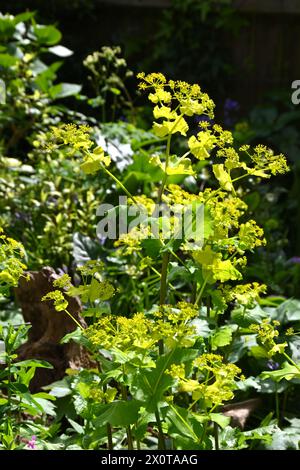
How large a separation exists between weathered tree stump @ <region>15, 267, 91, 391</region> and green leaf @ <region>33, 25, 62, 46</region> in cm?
207

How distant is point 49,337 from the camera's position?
2908 millimetres

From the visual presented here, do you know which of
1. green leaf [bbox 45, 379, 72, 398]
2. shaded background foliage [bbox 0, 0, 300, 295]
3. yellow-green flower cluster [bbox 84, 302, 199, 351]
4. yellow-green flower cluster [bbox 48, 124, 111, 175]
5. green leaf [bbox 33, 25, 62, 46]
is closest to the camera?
yellow-green flower cluster [bbox 84, 302, 199, 351]

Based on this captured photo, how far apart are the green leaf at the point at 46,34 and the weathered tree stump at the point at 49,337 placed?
6.78ft

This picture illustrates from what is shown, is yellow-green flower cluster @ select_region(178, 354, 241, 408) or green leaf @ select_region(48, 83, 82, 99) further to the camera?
green leaf @ select_region(48, 83, 82, 99)

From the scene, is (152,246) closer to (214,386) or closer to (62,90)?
(214,386)

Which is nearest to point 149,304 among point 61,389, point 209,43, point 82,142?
point 61,389

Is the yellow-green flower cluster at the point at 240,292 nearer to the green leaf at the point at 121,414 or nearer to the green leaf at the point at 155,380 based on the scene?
the green leaf at the point at 155,380

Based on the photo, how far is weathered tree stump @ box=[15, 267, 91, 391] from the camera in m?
2.78

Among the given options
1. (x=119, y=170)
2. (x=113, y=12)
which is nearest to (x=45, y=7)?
(x=113, y=12)

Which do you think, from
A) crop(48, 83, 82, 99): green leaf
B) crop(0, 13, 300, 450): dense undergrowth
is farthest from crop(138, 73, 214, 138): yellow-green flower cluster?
crop(48, 83, 82, 99): green leaf

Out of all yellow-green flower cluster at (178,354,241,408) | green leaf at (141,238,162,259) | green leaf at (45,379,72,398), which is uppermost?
green leaf at (141,238,162,259)

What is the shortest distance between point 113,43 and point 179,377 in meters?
4.72

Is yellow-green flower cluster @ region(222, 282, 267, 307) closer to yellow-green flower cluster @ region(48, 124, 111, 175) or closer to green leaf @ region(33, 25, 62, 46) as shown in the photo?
yellow-green flower cluster @ region(48, 124, 111, 175)

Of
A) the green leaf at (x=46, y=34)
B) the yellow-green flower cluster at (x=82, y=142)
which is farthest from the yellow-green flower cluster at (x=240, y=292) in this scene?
the green leaf at (x=46, y=34)
